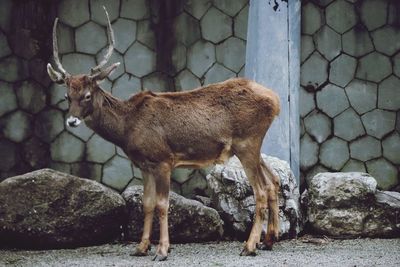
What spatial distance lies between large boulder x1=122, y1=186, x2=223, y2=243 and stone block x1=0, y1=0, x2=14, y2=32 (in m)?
2.27

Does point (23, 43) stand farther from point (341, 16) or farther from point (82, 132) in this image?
point (341, 16)

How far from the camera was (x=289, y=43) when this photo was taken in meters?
7.67

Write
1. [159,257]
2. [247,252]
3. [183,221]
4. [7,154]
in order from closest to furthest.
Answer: [159,257], [247,252], [183,221], [7,154]

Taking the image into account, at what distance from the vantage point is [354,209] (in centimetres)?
713

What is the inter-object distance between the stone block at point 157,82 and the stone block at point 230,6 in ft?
2.88

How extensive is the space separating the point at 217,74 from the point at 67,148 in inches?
63.8

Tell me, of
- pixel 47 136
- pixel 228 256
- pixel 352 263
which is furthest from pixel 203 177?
pixel 352 263

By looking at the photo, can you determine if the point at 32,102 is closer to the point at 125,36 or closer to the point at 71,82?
the point at 125,36

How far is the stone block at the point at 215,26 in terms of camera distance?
845 centimetres

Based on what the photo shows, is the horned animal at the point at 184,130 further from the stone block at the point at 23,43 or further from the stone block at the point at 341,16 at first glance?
the stone block at the point at 341,16

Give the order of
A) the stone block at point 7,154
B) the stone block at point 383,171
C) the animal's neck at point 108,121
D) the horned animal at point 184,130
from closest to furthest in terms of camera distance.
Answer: the horned animal at point 184,130
the animal's neck at point 108,121
the stone block at point 7,154
the stone block at point 383,171

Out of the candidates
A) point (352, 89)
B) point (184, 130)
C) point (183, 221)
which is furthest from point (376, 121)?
point (184, 130)

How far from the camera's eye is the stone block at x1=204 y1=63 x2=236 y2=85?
27.6ft

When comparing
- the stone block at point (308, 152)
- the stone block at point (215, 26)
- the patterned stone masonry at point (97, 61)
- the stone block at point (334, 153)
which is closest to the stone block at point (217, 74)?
the patterned stone masonry at point (97, 61)
